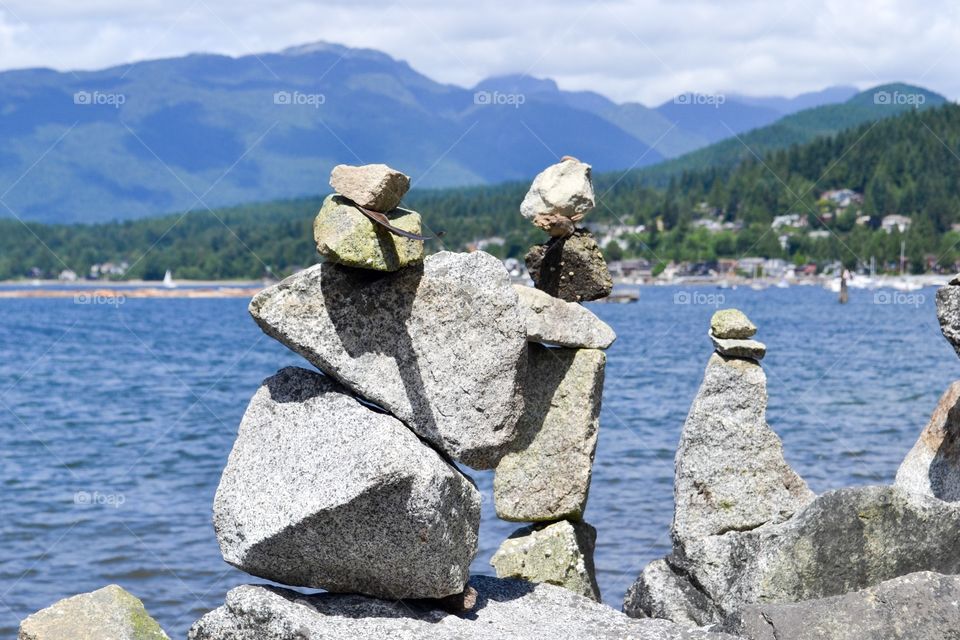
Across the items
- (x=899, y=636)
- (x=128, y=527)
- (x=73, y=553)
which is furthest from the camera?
(x=128, y=527)

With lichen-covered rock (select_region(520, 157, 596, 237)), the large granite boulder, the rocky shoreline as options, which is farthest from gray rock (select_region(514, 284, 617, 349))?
the large granite boulder

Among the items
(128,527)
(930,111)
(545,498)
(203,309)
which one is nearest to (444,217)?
(203,309)

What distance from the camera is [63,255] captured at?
6181 inches

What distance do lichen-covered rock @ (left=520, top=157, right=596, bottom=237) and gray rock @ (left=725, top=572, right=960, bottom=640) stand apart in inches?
177

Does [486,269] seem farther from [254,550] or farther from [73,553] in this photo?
[73,553]

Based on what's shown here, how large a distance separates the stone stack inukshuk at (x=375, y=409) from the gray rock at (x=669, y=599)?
2.30 meters

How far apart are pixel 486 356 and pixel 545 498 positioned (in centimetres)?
284

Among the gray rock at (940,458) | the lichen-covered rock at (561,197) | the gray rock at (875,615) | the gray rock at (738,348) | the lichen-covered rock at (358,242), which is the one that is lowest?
the gray rock at (875,615)

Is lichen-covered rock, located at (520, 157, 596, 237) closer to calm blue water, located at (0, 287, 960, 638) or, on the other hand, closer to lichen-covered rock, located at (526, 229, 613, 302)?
lichen-covered rock, located at (526, 229, 613, 302)

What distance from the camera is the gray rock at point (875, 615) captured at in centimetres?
734

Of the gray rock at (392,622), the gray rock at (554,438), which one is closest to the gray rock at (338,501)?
the gray rock at (392,622)

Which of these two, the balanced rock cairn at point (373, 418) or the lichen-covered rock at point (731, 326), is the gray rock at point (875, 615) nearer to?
the balanced rock cairn at point (373, 418)

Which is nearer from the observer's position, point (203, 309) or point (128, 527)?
point (128, 527)

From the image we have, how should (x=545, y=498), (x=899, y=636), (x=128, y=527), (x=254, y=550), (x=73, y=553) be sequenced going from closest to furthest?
1. (x=899, y=636)
2. (x=254, y=550)
3. (x=545, y=498)
4. (x=73, y=553)
5. (x=128, y=527)
